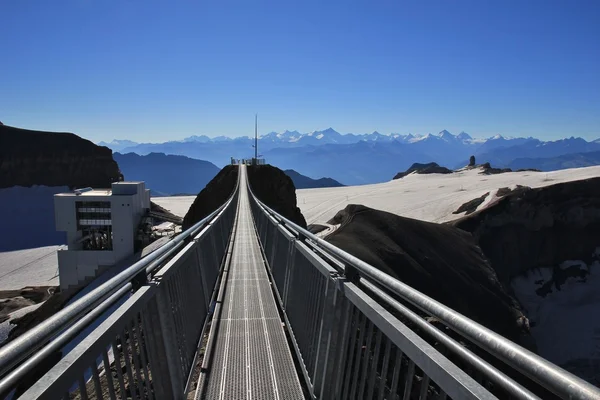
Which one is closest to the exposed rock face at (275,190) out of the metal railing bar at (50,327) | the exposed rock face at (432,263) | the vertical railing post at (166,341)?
the exposed rock face at (432,263)

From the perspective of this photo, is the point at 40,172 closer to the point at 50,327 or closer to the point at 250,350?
the point at 250,350

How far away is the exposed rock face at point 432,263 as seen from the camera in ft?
81.8

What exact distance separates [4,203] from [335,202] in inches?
2473

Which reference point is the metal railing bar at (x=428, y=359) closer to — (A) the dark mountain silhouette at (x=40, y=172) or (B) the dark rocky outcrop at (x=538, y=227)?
(B) the dark rocky outcrop at (x=538, y=227)

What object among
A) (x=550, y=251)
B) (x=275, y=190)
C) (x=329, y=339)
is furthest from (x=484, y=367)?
(x=550, y=251)

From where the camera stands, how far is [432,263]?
28.1 m

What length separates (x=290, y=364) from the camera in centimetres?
570

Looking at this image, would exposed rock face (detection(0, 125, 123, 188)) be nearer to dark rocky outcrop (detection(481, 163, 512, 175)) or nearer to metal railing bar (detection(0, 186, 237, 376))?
dark rocky outcrop (detection(481, 163, 512, 175))

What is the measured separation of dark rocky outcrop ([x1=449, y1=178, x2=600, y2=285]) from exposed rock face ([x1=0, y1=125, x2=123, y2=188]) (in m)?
71.7

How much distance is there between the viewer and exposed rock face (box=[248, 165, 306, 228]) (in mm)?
33938

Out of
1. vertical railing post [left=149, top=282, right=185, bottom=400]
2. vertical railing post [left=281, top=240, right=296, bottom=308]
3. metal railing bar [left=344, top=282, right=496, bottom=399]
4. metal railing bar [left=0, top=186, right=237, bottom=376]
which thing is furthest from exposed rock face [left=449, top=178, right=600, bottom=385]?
metal railing bar [left=0, top=186, right=237, bottom=376]

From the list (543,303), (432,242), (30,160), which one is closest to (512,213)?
(543,303)

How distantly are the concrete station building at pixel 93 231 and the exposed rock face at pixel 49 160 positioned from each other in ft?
135

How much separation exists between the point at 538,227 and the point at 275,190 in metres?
28.2
